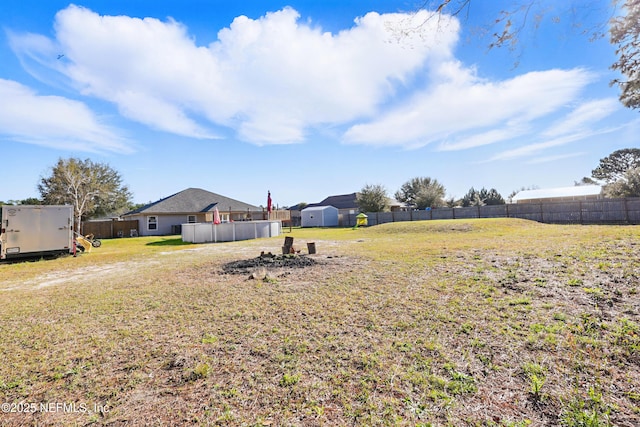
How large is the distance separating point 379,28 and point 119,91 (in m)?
11.1

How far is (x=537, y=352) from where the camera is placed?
2.89 metres

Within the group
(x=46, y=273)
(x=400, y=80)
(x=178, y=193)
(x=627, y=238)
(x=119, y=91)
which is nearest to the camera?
(x=627, y=238)

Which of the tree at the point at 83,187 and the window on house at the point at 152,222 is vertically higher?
the tree at the point at 83,187

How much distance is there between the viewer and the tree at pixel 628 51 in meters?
4.62

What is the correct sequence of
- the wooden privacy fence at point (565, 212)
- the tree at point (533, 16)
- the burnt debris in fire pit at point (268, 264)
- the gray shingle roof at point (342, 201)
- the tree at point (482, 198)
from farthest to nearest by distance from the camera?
the gray shingle roof at point (342, 201) → the tree at point (482, 198) → the wooden privacy fence at point (565, 212) → the burnt debris in fire pit at point (268, 264) → the tree at point (533, 16)

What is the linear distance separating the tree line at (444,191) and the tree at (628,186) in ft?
0.32

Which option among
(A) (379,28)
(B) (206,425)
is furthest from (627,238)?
(B) (206,425)

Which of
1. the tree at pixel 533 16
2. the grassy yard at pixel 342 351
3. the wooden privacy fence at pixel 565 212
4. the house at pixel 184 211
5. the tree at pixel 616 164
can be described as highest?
the tree at pixel 616 164

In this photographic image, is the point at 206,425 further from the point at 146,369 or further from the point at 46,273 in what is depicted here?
the point at 46,273

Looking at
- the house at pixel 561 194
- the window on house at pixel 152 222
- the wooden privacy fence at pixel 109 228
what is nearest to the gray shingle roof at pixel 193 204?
the window on house at pixel 152 222

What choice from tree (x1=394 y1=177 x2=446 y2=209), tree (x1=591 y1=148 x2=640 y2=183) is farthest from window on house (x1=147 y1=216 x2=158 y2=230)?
tree (x1=591 y1=148 x2=640 y2=183)

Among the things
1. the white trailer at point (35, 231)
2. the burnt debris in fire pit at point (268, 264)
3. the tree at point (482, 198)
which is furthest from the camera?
the tree at point (482, 198)

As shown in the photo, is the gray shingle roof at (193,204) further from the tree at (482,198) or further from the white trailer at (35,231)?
the tree at (482,198)

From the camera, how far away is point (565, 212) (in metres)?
22.9
